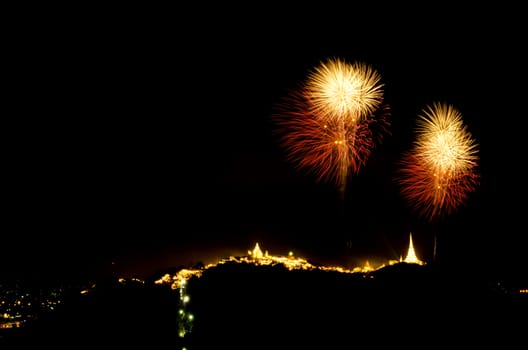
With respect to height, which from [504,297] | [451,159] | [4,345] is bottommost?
[4,345]

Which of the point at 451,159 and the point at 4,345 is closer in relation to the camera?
the point at 4,345

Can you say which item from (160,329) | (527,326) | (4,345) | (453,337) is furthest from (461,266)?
(4,345)

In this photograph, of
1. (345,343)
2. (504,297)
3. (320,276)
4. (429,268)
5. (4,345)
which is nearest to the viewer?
(345,343)

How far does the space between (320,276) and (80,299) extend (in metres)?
12.6

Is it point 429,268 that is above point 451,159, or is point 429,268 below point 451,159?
below

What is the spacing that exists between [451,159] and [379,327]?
11206mm

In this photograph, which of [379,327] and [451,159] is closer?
[379,327]

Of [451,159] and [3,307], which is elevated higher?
[451,159]

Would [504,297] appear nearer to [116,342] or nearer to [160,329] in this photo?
[160,329]

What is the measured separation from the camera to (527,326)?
1788cm

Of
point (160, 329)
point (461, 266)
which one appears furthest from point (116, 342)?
point (461, 266)

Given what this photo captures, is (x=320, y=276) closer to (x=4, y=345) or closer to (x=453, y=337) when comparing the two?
(x=453, y=337)

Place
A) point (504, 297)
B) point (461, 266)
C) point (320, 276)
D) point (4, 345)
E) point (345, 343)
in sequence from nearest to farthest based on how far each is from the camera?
point (345, 343) → point (4, 345) → point (504, 297) → point (320, 276) → point (461, 266)

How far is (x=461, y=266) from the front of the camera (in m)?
30.8
